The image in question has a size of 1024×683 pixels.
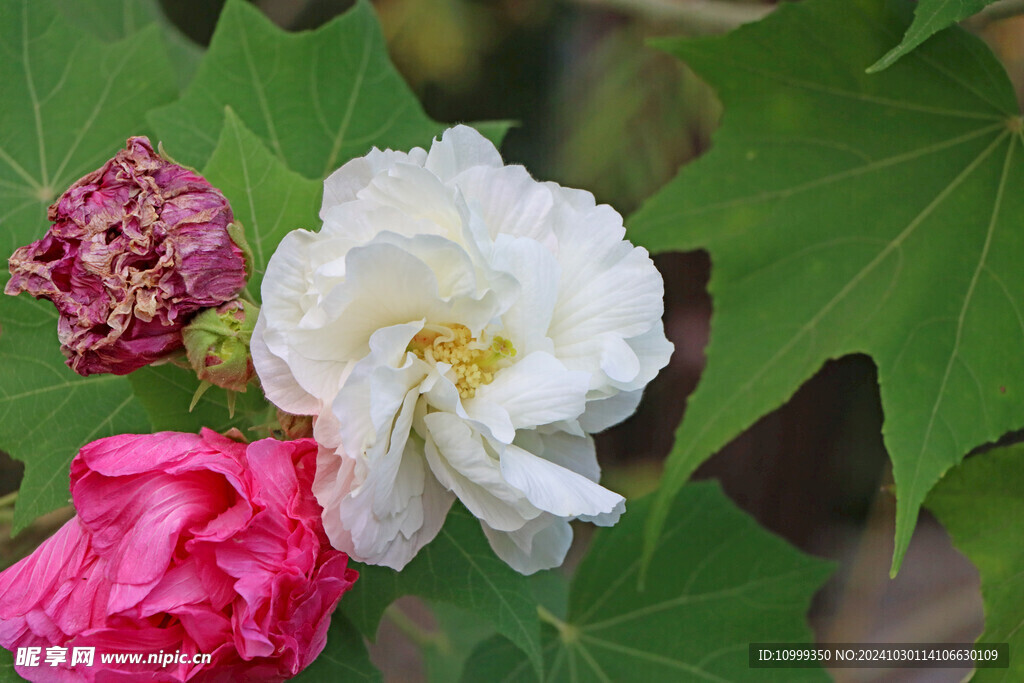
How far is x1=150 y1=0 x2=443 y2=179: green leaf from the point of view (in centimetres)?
58

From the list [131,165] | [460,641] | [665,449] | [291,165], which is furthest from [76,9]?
[665,449]

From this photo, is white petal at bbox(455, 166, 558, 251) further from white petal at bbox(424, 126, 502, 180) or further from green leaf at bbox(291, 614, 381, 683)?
green leaf at bbox(291, 614, 381, 683)

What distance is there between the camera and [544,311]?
14.3 inches

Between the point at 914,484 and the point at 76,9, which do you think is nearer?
the point at 914,484

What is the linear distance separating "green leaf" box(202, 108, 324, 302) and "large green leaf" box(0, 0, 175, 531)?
135 millimetres

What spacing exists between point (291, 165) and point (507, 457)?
344mm

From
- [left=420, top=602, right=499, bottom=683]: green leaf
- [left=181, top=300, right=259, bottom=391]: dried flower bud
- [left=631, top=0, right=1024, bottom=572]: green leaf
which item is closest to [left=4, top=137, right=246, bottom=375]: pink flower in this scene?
[left=181, top=300, right=259, bottom=391]: dried flower bud

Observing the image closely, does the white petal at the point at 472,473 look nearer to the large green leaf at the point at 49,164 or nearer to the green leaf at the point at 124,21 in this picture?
the large green leaf at the point at 49,164

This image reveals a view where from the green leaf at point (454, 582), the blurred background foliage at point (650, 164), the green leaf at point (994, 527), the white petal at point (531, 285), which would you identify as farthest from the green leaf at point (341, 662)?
the blurred background foliage at point (650, 164)

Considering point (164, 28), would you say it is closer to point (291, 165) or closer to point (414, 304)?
point (291, 165)

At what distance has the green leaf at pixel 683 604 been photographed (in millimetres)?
628

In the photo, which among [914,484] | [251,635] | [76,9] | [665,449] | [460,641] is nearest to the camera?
[251,635]

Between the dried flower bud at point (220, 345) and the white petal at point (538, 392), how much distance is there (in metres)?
0.11

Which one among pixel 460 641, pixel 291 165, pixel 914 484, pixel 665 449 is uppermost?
pixel 291 165
